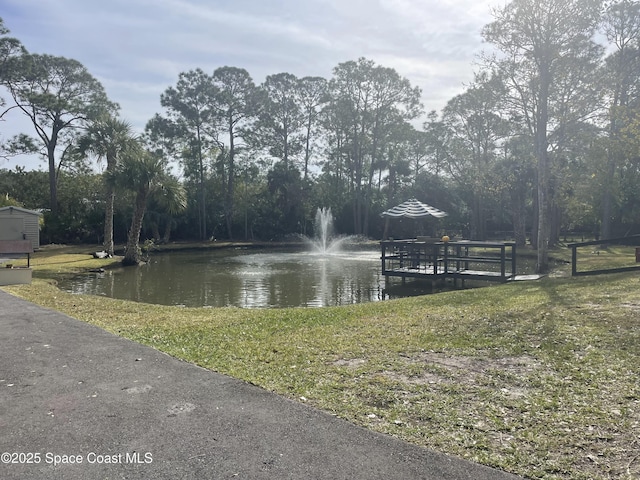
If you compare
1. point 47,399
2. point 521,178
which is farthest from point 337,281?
point 521,178

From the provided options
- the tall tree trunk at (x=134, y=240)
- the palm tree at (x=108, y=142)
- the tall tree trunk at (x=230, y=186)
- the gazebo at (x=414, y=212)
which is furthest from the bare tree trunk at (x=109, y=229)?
the gazebo at (x=414, y=212)

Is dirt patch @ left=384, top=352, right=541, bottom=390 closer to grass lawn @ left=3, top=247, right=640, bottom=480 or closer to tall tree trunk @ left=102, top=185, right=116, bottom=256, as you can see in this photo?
grass lawn @ left=3, top=247, right=640, bottom=480

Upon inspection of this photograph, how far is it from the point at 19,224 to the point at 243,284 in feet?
59.2

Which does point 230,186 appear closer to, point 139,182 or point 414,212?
point 139,182

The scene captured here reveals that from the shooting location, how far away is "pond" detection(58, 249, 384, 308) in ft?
39.3

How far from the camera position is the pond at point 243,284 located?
1199cm

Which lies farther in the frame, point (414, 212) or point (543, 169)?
point (414, 212)

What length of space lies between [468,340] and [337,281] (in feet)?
31.6

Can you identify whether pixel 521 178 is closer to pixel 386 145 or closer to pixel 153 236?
pixel 386 145

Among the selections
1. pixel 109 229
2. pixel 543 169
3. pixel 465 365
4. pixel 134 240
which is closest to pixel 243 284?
pixel 134 240

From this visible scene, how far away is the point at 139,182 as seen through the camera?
2070 centimetres

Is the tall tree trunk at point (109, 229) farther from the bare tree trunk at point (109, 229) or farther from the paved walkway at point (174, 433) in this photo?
the paved walkway at point (174, 433)

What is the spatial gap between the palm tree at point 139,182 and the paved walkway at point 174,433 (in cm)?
1738

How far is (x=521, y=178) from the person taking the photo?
27750 millimetres
